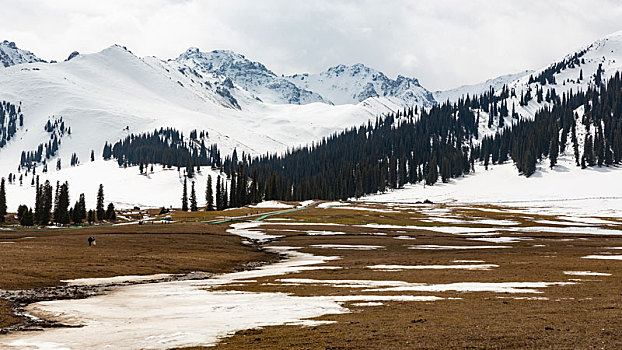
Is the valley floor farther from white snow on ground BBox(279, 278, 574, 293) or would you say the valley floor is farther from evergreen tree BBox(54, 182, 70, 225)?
evergreen tree BBox(54, 182, 70, 225)

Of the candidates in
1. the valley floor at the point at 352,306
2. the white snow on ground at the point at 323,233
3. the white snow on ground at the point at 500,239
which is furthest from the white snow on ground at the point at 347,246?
the white snow on ground at the point at 500,239

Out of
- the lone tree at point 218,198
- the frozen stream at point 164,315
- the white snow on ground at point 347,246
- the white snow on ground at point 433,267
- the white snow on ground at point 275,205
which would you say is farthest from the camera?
the lone tree at point 218,198

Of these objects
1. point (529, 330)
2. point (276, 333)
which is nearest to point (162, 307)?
point (276, 333)

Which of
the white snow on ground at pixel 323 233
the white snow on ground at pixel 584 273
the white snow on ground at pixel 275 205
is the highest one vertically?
the white snow on ground at pixel 275 205

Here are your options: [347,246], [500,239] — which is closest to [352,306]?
[347,246]

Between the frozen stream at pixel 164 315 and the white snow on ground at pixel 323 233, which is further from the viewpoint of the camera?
the white snow on ground at pixel 323 233

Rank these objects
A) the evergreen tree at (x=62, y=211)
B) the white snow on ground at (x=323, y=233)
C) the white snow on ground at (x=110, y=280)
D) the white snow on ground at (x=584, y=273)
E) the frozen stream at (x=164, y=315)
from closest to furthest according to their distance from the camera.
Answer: the frozen stream at (x=164, y=315) < the white snow on ground at (x=584, y=273) < the white snow on ground at (x=110, y=280) < the white snow on ground at (x=323, y=233) < the evergreen tree at (x=62, y=211)

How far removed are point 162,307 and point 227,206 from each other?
173010 millimetres

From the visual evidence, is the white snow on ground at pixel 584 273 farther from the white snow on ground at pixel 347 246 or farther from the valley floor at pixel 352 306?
the white snow on ground at pixel 347 246

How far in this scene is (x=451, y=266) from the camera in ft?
130

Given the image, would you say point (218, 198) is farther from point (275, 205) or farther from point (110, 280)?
point (110, 280)

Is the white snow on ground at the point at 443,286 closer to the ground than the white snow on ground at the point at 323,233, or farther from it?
farther from it

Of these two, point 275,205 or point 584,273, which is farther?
point 275,205

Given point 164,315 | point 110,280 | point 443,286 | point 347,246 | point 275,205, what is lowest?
point 347,246
